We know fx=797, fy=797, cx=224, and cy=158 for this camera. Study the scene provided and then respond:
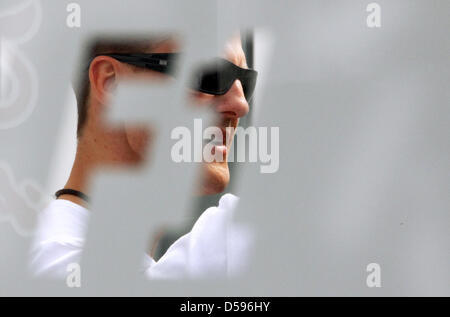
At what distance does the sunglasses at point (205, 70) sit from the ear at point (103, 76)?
0.04m

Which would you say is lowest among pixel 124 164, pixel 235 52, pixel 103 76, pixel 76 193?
pixel 76 193

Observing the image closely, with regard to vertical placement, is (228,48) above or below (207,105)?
above

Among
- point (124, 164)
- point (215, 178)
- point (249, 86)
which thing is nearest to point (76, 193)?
point (124, 164)

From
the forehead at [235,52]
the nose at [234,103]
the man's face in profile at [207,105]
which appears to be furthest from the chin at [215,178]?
the forehead at [235,52]

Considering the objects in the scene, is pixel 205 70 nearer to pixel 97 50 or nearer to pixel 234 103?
pixel 234 103

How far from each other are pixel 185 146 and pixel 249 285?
0.77m

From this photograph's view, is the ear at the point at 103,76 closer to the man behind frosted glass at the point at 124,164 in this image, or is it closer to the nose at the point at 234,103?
the man behind frosted glass at the point at 124,164

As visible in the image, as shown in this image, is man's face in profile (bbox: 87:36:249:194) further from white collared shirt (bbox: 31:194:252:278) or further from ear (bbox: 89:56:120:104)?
white collared shirt (bbox: 31:194:252:278)

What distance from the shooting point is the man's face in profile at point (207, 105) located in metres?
3.93

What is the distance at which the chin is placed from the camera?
13.1 ft

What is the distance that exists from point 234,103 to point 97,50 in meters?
0.73

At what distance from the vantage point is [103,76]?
3949 millimetres

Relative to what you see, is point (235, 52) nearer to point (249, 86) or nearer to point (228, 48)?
point (228, 48)
